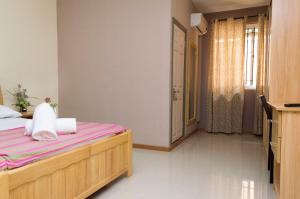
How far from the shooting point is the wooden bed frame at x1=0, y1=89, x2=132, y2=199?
1.45m

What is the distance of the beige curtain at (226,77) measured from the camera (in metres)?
5.19

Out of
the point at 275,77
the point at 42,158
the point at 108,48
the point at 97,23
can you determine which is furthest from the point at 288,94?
the point at 97,23

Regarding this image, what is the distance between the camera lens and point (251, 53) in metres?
5.17

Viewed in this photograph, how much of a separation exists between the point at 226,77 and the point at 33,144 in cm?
438

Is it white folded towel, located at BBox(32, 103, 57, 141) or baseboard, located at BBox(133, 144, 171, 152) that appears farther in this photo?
baseboard, located at BBox(133, 144, 171, 152)

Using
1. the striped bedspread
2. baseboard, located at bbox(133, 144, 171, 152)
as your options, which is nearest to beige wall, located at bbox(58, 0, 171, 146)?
baseboard, located at bbox(133, 144, 171, 152)

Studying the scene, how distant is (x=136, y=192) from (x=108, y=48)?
2648 millimetres

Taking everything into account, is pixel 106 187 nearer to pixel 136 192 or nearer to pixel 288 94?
pixel 136 192

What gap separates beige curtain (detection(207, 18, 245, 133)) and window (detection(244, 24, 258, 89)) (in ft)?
0.43

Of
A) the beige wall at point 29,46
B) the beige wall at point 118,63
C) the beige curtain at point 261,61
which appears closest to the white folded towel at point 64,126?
the beige wall at point 118,63

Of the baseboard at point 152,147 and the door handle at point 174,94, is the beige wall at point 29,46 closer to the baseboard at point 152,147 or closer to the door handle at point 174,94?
the baseboard at point 152,147

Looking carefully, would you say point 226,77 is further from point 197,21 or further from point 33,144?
point 33,144

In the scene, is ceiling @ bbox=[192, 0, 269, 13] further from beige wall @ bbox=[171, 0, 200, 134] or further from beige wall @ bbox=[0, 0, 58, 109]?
beige wall @ bbox=[0, 0, 58, 109]

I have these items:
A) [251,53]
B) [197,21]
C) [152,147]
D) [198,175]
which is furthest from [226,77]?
[198,175]
